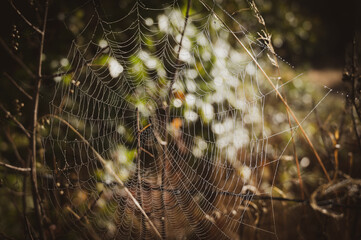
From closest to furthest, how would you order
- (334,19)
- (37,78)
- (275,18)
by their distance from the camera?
(37,78) < (275,18) < (334,19)

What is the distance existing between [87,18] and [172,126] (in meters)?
1.11

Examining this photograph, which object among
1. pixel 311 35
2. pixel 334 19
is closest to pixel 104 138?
pixel 311 35

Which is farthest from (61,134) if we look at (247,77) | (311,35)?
(311,35)

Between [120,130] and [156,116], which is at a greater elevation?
[156,116]

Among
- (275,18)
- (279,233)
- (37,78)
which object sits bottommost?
(279,233)

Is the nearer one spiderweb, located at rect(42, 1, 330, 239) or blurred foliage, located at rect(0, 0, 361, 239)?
blurred foliage, located at rect(0, 0, 361, 239)

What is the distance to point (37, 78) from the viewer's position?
0.92 meters

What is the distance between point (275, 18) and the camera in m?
3.54

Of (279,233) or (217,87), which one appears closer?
(217,87)

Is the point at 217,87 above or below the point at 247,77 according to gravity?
below

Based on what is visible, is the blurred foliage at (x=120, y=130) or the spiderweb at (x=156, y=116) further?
the spiderweb at (x=156, y=116)

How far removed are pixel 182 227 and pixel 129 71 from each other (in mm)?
1189

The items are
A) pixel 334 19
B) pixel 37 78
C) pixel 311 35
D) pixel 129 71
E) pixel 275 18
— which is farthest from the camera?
pixel 334 19

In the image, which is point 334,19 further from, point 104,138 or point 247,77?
point 104,138
